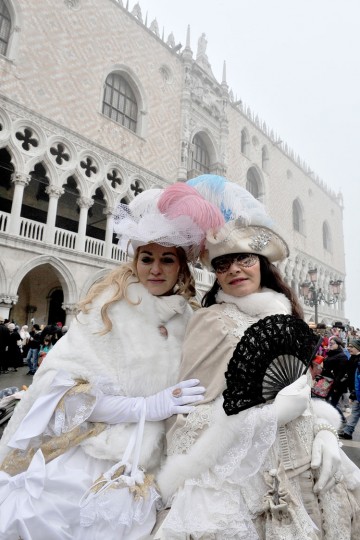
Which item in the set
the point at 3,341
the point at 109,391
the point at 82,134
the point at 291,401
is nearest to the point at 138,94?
the point at 82,134

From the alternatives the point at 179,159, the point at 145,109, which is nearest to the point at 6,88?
the point at 145,109

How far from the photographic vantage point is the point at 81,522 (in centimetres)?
101

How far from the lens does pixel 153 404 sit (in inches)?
47.2

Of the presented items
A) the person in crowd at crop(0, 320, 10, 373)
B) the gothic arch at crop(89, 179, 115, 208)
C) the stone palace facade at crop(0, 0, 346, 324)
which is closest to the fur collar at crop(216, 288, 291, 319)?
the person in crowd at crop(0, 320, 10, 373)

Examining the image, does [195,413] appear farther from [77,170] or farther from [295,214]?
[295,214]

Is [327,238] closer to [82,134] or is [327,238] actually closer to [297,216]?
[297,216]

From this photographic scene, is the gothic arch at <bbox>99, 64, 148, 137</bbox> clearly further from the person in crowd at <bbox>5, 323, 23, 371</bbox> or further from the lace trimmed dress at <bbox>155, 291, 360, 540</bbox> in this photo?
the lace trimmed dress at <bbox>155, 291, 360, 540</bbox>

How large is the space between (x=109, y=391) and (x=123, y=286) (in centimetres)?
43

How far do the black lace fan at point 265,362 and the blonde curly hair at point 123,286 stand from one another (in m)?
0.54

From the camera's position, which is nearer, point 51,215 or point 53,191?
point 51,215

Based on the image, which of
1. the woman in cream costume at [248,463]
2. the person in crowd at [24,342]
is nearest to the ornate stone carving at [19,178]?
the person in crowd at [24,342]

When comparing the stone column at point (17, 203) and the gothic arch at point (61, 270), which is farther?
the gothic arch at point (61, 270)

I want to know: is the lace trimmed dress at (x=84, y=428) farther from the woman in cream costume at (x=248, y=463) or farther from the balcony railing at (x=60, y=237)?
the balcony railing at (x=60, y=237)

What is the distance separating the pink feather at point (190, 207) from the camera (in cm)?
126
